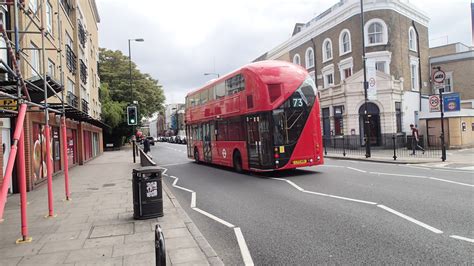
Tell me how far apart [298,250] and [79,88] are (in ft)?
72.0

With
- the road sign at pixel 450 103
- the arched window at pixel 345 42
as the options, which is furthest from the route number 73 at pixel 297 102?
the arched window at pixel 345 42

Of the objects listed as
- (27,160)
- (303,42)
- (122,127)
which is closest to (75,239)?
(27,160)

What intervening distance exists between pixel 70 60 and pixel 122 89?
93.0ft

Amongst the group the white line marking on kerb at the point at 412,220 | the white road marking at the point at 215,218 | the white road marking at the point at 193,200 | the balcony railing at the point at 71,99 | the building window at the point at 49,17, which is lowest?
the white road marking at the point at 215,218

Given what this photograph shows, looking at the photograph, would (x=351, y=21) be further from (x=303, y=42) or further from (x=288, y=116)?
(x=288, y=116)

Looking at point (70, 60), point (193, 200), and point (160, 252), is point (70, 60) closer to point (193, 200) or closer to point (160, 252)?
point (193, 200)

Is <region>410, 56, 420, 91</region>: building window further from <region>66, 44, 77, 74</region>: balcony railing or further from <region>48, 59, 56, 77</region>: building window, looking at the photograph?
<region>48, 59, 56, 77</region>: building window

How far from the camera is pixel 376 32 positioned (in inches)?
1108

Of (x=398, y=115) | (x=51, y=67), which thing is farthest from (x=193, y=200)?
(x=398, y=115)

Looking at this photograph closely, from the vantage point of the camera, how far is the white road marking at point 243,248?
→ 449cm

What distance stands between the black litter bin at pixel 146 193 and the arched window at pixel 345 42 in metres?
27.0

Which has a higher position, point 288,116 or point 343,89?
point 343,89

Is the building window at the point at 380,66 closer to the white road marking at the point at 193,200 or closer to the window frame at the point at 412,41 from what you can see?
the window frame at the point at 412,41

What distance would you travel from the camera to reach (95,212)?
7.51m
